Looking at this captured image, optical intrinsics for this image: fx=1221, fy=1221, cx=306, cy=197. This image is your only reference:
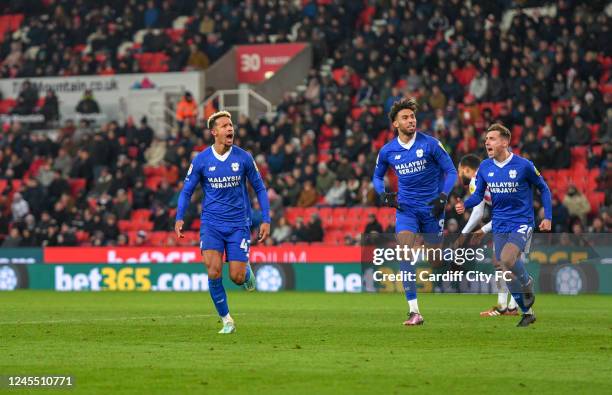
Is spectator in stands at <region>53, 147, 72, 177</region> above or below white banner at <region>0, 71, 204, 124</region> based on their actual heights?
below

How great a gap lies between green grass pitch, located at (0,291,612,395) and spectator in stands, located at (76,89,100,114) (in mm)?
19883

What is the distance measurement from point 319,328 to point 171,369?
475 cm

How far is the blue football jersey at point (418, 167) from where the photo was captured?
15016 mm

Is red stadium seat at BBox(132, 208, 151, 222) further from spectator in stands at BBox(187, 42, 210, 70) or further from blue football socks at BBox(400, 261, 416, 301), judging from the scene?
blue football socks at BBox(400, 261, 416, 301)

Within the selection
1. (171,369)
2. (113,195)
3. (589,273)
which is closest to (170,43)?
(113,195)

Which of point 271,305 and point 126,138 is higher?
point 126,138

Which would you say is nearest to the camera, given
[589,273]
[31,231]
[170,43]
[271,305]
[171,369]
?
[171,369]

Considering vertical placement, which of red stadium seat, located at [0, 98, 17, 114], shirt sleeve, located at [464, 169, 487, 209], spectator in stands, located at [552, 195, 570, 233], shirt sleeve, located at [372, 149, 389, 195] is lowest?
spectator in stands, located at [552, 195, 570, 233]

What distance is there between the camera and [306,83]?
37.9 meters

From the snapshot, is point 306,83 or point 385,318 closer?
point 385,318

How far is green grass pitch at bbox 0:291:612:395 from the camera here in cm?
927

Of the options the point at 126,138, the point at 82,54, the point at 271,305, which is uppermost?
the point at 82,54

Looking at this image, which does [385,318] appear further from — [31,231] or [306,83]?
[306,83]

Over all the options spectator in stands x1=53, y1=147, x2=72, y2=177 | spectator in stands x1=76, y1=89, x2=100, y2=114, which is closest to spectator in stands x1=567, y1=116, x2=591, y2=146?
spectator in stands x1=53, y1=147, x2=72, y2=177
